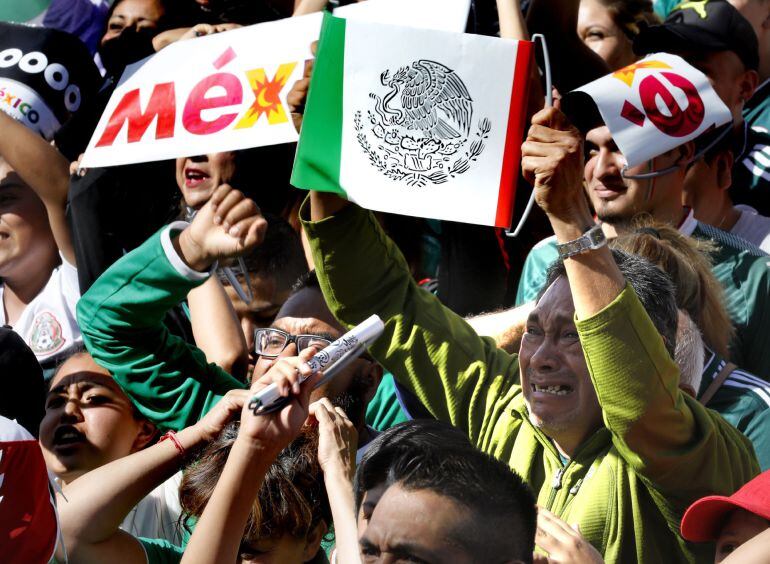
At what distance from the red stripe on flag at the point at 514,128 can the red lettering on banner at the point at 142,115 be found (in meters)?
1.42

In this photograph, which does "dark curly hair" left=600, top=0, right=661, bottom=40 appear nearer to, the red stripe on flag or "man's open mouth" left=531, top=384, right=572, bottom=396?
the red stripe on flag

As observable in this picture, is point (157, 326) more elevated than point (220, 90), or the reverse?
point (220, 90)

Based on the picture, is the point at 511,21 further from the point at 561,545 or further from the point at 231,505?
the point at 561,545

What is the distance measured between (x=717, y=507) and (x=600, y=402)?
30cm

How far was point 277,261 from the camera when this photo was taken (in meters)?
4.61

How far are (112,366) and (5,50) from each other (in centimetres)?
192

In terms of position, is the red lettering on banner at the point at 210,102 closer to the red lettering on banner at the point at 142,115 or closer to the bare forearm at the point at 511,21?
the red lettering on banner at the point at 142,115

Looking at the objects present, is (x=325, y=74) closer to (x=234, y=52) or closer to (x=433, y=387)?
(x=433, y=387)

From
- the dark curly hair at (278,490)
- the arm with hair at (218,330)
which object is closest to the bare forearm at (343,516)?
the dark curly hair at (278,490)

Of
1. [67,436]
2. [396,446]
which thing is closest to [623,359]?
[396,446]

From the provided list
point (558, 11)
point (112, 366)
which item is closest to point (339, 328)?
point (112, 366)

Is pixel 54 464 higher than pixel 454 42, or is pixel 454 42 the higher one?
pixel 454 42

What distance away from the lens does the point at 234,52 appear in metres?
4.55

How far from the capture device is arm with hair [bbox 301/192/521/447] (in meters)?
3.34
